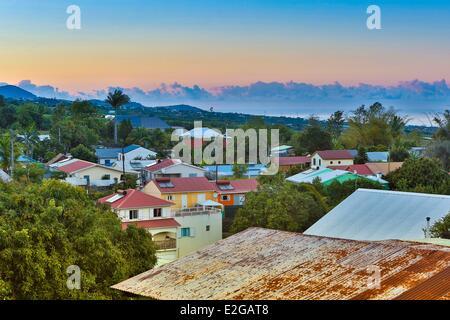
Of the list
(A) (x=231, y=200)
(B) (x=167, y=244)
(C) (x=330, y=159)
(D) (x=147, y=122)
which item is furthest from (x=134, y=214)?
(D) (x=147, y=122)

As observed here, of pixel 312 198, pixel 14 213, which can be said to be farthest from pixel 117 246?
pixel 312 198

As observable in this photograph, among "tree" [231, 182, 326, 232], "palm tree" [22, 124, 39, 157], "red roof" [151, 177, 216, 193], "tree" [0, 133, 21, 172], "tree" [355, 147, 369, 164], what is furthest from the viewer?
"palm tree" [22, 124, 39, 157]

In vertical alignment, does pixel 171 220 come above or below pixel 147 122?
below

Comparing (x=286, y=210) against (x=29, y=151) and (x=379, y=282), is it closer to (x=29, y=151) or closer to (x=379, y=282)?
(x=379, y=282)

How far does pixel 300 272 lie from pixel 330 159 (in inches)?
1474

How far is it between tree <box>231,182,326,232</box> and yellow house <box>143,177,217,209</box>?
709 cm

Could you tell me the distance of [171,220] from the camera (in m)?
24.4

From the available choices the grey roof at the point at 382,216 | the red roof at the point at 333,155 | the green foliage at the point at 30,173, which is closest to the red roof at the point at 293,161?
the red roof at the point at 333,155

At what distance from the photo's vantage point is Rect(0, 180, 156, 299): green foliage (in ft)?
38.9

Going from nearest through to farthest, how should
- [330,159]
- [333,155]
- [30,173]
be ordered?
[30,173], [330,159], [333,155]

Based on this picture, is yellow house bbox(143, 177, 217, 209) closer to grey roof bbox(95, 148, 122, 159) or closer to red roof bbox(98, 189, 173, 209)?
red roof bbox(98, 189, 173, 209)

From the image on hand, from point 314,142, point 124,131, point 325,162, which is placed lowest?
point 325,162

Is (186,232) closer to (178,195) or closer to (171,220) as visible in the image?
(171,220)

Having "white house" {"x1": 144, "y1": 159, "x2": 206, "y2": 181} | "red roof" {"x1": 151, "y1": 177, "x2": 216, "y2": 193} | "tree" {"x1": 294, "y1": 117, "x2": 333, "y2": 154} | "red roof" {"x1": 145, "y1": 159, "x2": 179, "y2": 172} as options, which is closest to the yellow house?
"red roof" {"x1": 151, "y1": 177, "x2": 216, "y2": 193}
